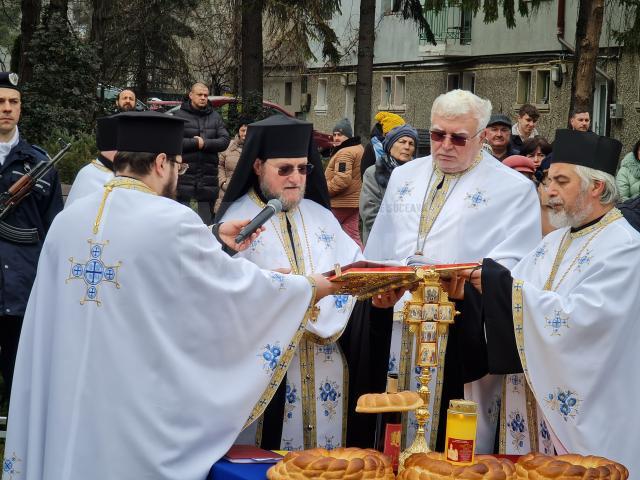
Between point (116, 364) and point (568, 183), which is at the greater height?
point (568, 183)

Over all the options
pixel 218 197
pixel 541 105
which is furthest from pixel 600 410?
pixel 541 105

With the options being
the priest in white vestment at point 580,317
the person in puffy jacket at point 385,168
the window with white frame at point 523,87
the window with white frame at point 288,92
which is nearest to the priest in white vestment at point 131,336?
the priest in white vestment at point 580,317

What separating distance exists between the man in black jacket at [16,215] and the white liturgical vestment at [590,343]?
10.7 feet

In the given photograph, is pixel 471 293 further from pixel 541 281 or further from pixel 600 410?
pixel 600 410

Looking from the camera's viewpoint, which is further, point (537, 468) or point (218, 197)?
point (218, 197)

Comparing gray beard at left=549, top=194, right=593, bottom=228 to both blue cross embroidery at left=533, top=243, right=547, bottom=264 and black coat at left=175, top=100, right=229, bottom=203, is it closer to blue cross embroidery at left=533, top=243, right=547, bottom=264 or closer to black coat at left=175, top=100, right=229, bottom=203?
blue cross embroidery at left=533, top=243, right=547, bottom=264

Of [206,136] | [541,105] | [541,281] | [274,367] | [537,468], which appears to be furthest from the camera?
[541,105]

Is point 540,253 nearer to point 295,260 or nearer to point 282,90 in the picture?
point 295,260

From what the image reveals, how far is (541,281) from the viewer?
5.73m

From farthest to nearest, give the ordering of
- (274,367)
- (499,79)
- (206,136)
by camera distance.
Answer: (499,79), (206,136), (274,367)

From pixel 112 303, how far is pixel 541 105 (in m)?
24.8

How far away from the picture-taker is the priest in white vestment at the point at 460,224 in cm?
613

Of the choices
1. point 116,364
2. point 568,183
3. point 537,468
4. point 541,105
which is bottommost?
point 537,468

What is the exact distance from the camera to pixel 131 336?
4934mm
